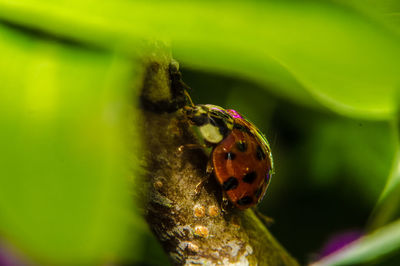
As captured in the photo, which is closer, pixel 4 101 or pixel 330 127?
pixel 4 101

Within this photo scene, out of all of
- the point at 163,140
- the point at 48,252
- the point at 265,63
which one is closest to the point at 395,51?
the point at 265,63

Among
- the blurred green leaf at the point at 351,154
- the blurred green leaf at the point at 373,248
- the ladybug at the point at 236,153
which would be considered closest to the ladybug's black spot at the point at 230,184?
the ladybug at the point at 236,153

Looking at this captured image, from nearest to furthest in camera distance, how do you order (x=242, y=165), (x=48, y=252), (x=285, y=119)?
(x=48, y=252)
(x=242, y=165)
(x=285, y=119)

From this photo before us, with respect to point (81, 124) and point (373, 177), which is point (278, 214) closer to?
point (373, 177)

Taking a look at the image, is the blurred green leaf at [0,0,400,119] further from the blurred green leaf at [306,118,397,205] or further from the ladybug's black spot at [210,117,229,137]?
the blurred green leaf at [306,118,397,205]

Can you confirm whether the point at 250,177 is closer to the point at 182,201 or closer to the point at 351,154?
the point at 182,201

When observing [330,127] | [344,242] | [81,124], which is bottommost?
[344,242]

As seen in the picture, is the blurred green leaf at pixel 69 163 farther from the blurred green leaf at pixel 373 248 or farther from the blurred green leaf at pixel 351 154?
the blurred green leaf at pixel 351 154
